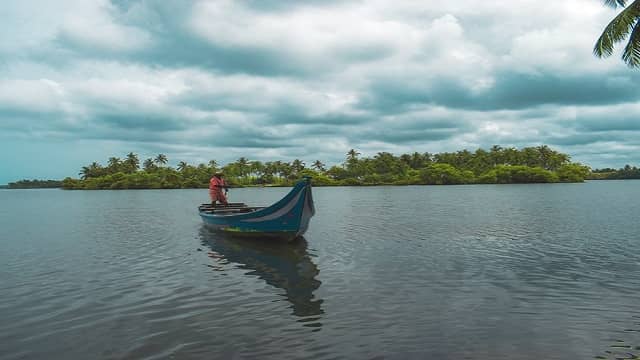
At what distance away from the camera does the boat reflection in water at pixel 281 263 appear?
1319cm

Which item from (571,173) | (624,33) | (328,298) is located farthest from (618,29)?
(571,173)

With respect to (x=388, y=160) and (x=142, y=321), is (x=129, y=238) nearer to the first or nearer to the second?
(x=142, y=321)

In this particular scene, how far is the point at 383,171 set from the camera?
173 m

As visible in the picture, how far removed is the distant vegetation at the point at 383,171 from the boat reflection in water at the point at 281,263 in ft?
466

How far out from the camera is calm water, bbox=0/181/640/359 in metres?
9.66

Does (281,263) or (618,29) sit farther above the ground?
(618,29)

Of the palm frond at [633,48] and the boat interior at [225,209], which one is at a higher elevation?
the palm frond at [633,48]

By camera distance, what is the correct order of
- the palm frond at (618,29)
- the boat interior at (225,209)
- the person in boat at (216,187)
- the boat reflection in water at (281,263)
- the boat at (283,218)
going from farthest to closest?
the person in boat at (216,187) < the boat interior at (225,209) < the boat at (283,218) < the palm frond at (618,29) < the boat reflection in water at (281,263)

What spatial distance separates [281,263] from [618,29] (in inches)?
681

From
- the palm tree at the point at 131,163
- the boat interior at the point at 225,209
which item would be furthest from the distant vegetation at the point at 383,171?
the boat interior at the point at 225,209

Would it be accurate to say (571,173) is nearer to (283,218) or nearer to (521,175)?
(521,175)

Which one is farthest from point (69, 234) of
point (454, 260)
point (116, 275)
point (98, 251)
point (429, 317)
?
point (429, 317)

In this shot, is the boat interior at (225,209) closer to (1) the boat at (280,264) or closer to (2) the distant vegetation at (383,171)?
(1) the boat at (280,264)

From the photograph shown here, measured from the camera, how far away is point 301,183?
23328mm
